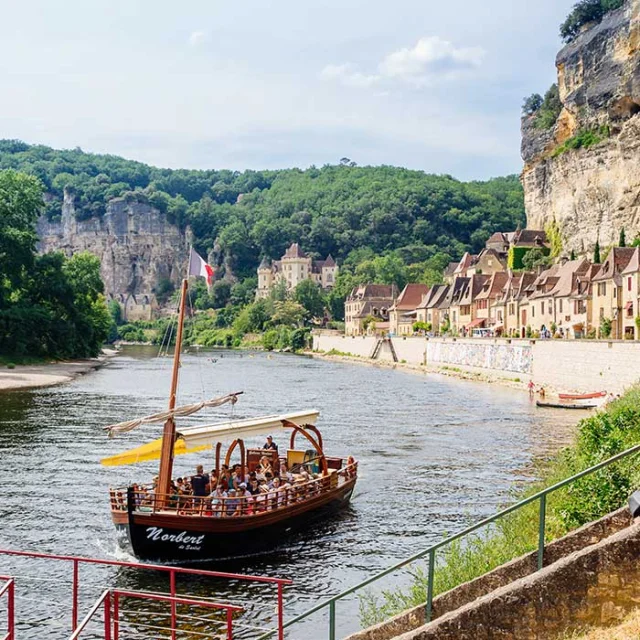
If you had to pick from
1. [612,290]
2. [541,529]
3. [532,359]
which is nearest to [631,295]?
[612,290]

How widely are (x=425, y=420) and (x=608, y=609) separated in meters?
36.2

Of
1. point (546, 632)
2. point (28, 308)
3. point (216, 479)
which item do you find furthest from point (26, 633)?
point (28, 308)

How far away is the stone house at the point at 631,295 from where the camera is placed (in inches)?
2387

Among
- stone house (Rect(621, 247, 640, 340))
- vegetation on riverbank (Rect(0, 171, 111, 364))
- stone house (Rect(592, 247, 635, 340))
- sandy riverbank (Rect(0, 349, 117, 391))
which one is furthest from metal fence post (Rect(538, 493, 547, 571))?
vegetation on riverbank (Rect(0, 171, 111, 364))

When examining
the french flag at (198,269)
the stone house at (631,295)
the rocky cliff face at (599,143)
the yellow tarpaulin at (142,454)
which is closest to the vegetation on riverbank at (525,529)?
the yellow tarpaulin at (142,454)

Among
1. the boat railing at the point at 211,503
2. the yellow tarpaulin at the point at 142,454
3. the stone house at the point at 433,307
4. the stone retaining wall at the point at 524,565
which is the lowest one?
the boat railing at the point at 211,503

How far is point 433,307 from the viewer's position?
11944 cm

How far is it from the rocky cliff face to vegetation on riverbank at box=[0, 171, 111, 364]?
2287 inches

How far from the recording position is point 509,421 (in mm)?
44125

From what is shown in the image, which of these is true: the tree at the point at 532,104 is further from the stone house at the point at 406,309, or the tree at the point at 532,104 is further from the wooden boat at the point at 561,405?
the wooden boat at the point at 561,405

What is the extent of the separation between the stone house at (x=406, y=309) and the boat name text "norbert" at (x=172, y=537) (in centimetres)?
10998

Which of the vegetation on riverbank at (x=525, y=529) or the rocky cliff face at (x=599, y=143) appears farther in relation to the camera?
the rocky cliff face at (x=599, y=143)

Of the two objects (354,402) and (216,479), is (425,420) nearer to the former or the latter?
(354,402)

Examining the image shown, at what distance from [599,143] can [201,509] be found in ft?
278
